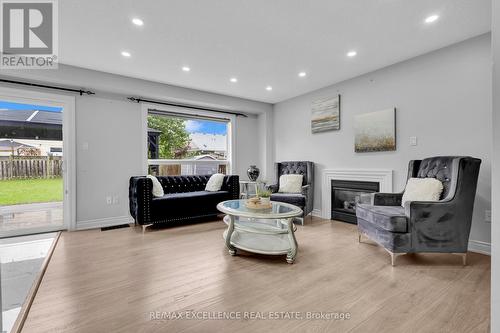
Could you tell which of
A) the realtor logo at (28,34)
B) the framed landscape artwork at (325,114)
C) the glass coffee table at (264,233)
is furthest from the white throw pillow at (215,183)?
the realtor logo at (28,34)

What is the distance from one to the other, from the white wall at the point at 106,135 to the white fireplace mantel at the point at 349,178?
2950 mm

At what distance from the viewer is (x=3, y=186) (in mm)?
3383

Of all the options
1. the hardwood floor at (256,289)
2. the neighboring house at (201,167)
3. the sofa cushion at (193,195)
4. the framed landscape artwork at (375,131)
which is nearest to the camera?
the hardwood floor at (256,289)

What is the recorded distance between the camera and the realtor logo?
223 cm

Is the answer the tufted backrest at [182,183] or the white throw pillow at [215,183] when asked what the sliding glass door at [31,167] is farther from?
the white throw pillow at [215,183]

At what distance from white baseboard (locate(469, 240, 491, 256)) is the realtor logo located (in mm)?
4966

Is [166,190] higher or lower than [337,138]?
lower

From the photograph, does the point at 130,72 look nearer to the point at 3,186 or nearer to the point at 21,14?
the point at 21,14

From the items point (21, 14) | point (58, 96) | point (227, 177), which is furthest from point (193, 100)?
point (21, 14)

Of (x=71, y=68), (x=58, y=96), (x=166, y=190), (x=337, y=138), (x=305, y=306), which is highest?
(x=71, y=68)

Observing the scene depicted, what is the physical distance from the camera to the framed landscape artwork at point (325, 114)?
14.0ft

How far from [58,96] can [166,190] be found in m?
2.13

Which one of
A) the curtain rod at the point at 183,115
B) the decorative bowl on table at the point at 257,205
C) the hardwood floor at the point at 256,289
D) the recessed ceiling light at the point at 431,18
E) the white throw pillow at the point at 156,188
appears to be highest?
the recessed ceiling light at the point at 431,18

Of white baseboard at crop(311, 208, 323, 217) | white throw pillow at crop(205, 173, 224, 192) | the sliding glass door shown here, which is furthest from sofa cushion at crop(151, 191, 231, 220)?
white baseboard at crop(311, 208, 323, 217)
